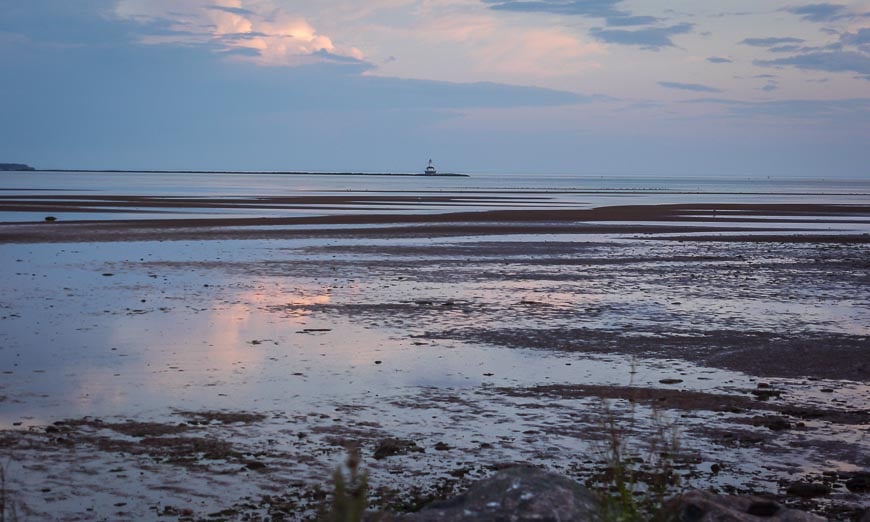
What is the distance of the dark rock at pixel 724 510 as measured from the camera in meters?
5.05

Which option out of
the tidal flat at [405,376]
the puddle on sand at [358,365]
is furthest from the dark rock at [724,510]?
the puddle on sand at [358,365]

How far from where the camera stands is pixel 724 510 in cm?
510

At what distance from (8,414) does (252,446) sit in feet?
9.37

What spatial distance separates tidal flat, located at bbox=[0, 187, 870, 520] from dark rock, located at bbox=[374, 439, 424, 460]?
28mm

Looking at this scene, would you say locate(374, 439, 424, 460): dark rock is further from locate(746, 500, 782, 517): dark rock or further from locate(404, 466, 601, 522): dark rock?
locate(746, 500, 782, 517): dark rock

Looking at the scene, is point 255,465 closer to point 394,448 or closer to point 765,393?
point 394,448

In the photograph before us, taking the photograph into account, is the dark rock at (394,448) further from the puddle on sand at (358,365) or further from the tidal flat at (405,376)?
the puddle on sand at (358,365)

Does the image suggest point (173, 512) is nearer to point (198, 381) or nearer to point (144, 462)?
point (144, 462)

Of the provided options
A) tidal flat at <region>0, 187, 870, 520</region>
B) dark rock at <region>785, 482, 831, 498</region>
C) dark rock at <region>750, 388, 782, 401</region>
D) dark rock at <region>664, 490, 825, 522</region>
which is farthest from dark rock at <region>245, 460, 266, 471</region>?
dark rock at <region>750, 388, 782, 401</region>

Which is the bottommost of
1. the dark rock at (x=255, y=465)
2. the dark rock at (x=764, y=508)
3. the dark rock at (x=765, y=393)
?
the dark rock at (x=255, y=465)

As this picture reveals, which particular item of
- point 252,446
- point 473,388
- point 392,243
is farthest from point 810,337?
point 392,243

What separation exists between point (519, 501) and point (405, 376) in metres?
6.53

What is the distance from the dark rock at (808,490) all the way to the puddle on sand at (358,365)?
0.74ft

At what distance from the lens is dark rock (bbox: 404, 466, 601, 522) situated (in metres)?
4.88
